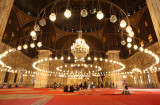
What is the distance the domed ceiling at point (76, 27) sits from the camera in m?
14.1

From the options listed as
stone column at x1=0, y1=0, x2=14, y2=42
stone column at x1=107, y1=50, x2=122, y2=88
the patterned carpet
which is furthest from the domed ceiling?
stone column at x1=0, y1=0, x2=14, y2=42

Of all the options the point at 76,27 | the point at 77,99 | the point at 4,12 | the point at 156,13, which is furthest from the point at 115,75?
the point at 4,12

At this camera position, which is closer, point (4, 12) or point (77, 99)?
point (4, 12)

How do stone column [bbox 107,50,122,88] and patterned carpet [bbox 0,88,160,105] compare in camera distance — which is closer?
patterned carpet [bbox 0,88,160,105]

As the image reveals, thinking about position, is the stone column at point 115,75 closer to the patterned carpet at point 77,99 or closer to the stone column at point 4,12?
the patterned carpet at point 77,99

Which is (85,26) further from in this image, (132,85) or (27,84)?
(27,84)

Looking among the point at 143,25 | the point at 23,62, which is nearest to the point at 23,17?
the point at 23,62

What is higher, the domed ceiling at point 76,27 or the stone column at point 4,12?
the domed ceiling at point 76,27

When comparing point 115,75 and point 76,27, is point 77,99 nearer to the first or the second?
point 115,75

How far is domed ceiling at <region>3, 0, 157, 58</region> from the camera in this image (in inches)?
554

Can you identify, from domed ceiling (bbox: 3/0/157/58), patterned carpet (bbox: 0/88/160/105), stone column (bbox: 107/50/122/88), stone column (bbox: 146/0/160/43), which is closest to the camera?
stone column (bbox: 146/0/160/43)

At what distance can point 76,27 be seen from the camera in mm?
20188

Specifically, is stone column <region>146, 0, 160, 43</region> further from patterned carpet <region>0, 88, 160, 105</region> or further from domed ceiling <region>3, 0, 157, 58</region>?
domed ceiling <region>3, 0, 157, 58</region>

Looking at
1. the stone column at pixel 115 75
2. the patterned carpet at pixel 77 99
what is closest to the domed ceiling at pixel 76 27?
the stone column at pixel 115 75
